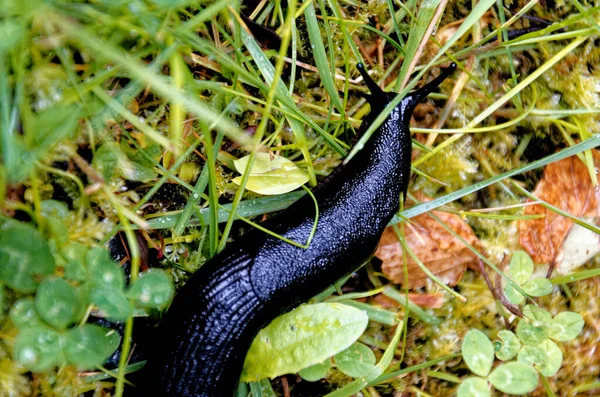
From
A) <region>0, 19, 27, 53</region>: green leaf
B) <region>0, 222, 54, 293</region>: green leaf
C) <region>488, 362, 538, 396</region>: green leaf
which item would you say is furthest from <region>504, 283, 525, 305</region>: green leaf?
<region>0, 19, 27, 53</region>: green leaf

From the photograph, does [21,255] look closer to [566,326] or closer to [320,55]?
[320,55]

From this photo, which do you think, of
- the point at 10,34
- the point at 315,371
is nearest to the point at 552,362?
the point at 315,371

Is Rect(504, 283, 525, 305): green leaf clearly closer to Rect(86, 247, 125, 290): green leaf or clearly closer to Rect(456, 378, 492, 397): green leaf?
Rect(456, 378, 492, 397): green leaf

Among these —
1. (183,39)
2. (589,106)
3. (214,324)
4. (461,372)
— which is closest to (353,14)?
(183,39)

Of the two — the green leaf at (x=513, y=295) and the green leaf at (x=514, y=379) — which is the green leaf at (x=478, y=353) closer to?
the green leaf at (x=514, y=379)

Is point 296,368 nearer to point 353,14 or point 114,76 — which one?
point 114,76

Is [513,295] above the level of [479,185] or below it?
below
